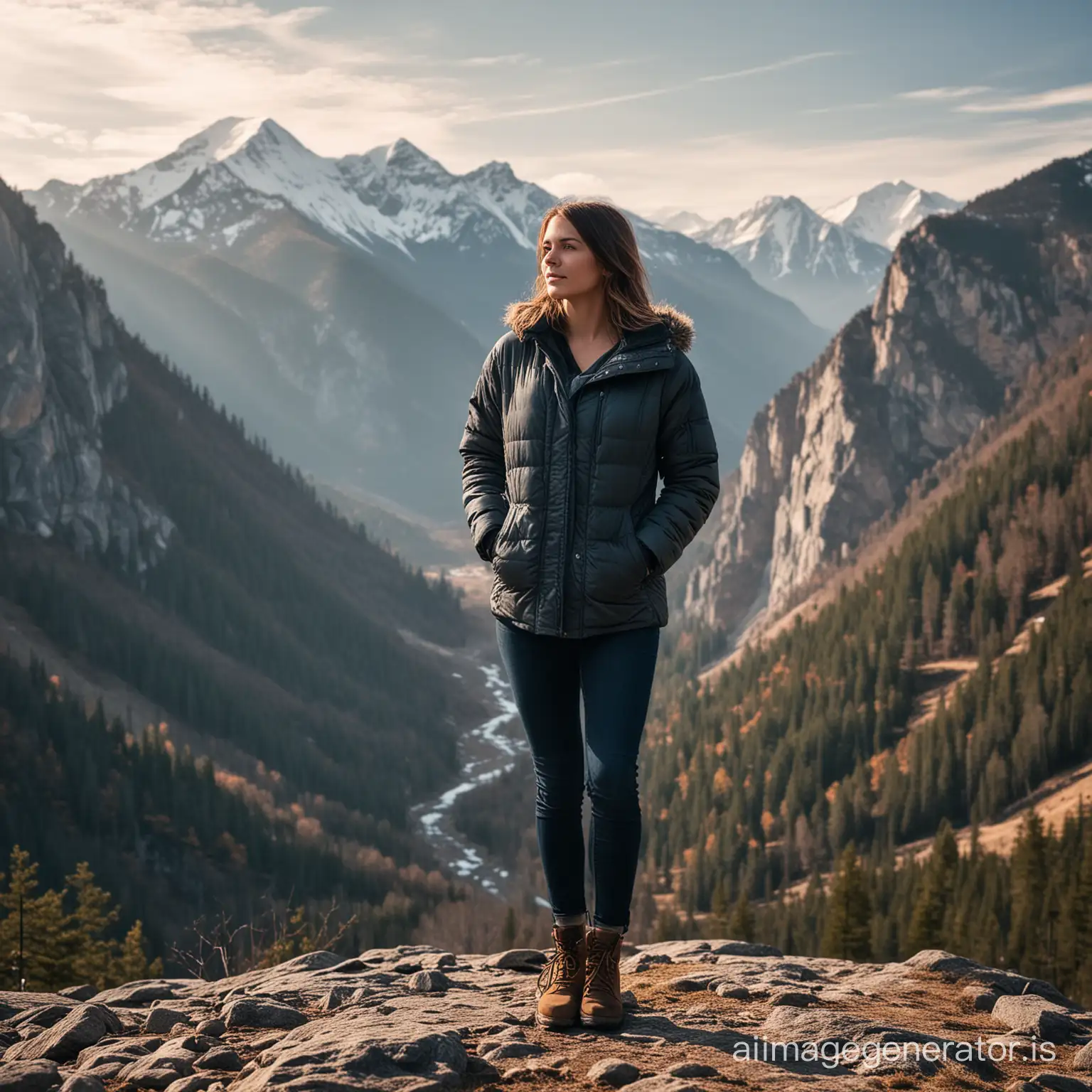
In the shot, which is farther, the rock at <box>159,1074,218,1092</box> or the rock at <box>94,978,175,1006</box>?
the rock at <box>94,978,175,1006</box>

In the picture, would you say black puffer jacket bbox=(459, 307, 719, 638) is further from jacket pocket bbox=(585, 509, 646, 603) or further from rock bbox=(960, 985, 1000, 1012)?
rock bbox=(960, 985, 1000, 1012)

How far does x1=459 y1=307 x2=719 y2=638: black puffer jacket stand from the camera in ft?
30.5

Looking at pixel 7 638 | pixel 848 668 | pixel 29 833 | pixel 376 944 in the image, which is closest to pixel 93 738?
pixel 29 833

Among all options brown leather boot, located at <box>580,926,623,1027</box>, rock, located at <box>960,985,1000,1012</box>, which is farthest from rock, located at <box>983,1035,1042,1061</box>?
brown leather boot, located at <box>580,926,623,1027</box>

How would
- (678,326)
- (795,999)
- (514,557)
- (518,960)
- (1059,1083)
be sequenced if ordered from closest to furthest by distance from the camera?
(514,557), (1059,1083), (678,326), (795,999), (518,960)

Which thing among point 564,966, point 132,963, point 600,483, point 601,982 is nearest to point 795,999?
point 601,982

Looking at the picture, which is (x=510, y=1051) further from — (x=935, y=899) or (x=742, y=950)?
(x=935, y=899)

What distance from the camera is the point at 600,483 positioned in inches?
368

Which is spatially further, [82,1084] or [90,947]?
[90,947]

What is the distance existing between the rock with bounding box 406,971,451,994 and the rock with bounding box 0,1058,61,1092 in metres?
3.88

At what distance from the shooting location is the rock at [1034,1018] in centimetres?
1114

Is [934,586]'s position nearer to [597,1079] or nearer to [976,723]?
[976,723]

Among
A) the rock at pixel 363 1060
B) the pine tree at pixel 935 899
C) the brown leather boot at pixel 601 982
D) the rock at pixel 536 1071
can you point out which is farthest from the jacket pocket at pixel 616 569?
the pine tree at pixel 935 899

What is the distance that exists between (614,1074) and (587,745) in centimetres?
247
